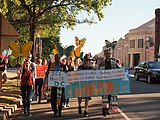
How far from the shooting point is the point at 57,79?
11.4 metres

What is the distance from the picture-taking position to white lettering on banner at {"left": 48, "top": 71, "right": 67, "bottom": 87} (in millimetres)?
11438

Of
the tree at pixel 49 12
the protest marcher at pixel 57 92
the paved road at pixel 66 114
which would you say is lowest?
the paved road at pixel 66 114

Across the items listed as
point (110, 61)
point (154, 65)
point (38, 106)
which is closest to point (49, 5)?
point (154, 65)

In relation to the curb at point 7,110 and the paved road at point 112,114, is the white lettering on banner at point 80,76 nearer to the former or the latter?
the paved road at point 112,114

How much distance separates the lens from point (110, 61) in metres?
11.6

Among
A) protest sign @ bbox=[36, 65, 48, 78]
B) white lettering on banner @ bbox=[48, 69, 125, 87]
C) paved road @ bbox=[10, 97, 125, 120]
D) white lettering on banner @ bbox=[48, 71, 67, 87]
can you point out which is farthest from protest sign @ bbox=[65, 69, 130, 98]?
protest sign @ bbox=[36, 65, 48, 78]

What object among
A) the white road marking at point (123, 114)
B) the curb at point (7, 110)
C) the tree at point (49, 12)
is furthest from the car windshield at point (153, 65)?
the curb at point (7, 110)

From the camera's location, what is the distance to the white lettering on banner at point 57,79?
37.5 feet

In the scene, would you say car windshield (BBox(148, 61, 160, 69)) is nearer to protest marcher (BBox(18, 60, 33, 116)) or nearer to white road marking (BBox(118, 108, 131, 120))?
white road marking (BBox(118, 108, 131, 120))

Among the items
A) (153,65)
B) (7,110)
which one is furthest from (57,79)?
(153,65)

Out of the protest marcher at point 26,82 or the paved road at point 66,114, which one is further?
the protest marcher at point 26,82

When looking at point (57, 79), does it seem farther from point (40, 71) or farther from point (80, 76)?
point (40, 71)

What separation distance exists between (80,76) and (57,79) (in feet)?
2.31

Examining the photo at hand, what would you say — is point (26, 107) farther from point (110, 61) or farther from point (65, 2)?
point (65, 2)
